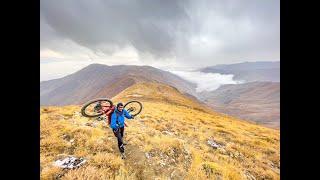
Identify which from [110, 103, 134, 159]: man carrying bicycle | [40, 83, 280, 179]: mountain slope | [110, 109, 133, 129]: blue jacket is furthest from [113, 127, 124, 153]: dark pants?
[40, 83, 280, 179]: mountain slope

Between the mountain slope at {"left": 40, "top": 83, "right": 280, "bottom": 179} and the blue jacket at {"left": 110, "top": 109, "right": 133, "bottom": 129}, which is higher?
the blue jacket at {"left": 110, "top": 109, "right": 133, "bottom": 129}

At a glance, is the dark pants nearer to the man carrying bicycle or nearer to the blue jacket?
the man carrying bicycle

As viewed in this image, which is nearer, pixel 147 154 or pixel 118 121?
pixel 118 121

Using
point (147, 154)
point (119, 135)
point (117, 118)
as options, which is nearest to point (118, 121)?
point (117, 118)

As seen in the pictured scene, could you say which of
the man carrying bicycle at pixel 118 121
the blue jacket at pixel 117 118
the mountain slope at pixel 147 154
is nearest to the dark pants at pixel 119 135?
the man carrying bicycle at pixel 118 121

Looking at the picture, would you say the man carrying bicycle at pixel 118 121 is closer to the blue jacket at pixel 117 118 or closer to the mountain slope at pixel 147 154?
the blue jacket at pixel 117 118

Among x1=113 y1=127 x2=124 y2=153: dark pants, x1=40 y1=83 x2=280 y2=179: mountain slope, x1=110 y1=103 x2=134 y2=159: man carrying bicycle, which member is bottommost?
x1=40 y1=83 x2=280 y2=179: mountain slope

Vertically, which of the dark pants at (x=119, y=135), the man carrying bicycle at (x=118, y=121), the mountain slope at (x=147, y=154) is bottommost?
the mountain slope at (x=147, y=154)

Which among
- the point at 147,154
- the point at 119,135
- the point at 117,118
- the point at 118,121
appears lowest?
the point at 147,154

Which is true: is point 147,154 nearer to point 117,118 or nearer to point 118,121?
point 118,121
